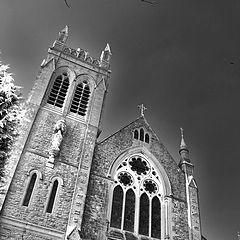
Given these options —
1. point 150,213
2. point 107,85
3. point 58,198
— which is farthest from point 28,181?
point 107,85

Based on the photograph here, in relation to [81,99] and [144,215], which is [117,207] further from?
[81,99]

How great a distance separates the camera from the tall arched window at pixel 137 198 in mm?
17266

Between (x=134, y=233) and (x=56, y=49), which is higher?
(x=56, y=49)

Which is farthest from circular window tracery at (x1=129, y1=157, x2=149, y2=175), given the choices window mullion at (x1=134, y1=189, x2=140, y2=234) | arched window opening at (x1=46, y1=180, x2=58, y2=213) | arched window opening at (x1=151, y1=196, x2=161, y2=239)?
arched window opening at (x1=46, y1=180, x2=58, y2=213)

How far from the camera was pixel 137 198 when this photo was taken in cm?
1839

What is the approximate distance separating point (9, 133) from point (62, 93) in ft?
38.9

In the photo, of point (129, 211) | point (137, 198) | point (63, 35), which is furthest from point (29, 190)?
point (63, 35)

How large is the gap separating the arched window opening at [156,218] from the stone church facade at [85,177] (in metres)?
0.06

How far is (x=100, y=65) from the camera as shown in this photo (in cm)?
2623

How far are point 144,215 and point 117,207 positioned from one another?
1.68 meters

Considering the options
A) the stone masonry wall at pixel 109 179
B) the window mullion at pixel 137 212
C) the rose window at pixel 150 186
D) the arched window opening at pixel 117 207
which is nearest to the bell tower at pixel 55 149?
the stone masonry wall at pixel 109 179

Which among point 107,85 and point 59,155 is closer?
point 59,155

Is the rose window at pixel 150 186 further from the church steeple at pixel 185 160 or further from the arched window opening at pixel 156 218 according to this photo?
the church steeple at pixel 185 160

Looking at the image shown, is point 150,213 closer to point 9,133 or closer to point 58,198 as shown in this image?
point 58,198
